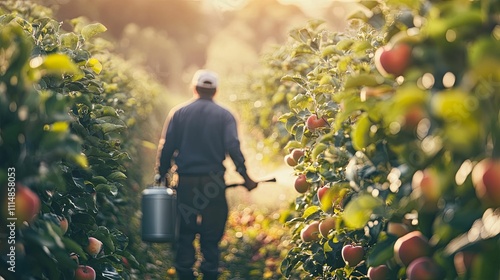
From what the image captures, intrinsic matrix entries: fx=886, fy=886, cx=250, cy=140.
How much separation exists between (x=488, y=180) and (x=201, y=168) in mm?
4538

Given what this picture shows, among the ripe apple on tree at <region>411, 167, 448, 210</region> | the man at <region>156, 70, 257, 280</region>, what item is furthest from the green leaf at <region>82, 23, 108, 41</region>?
the man at <region>156, 70, 257, 280</region>

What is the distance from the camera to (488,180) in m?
1.86

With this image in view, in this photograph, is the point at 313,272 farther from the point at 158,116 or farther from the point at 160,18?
the point at 160,18

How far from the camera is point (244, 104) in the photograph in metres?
12.2

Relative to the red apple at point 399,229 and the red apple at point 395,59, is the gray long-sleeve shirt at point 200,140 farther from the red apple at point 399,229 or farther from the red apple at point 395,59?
the red apple at point 395,59

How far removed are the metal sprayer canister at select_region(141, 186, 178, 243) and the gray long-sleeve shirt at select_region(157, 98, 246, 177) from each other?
0.32 m

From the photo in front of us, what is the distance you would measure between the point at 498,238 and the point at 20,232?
1208 mm

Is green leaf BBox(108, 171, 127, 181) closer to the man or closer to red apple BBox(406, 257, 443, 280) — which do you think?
red apple BBox(406, 257, 443, 280)

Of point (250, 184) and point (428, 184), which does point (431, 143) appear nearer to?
point (428, 184)

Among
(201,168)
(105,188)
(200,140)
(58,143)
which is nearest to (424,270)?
(58,143)

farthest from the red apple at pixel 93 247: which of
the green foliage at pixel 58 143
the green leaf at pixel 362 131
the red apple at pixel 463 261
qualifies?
the red apple at pixel 463 261

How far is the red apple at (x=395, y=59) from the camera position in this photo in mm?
2205

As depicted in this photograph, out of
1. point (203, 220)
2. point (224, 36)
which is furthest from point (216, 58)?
point (203, 220)

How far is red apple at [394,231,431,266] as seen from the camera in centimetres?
225
